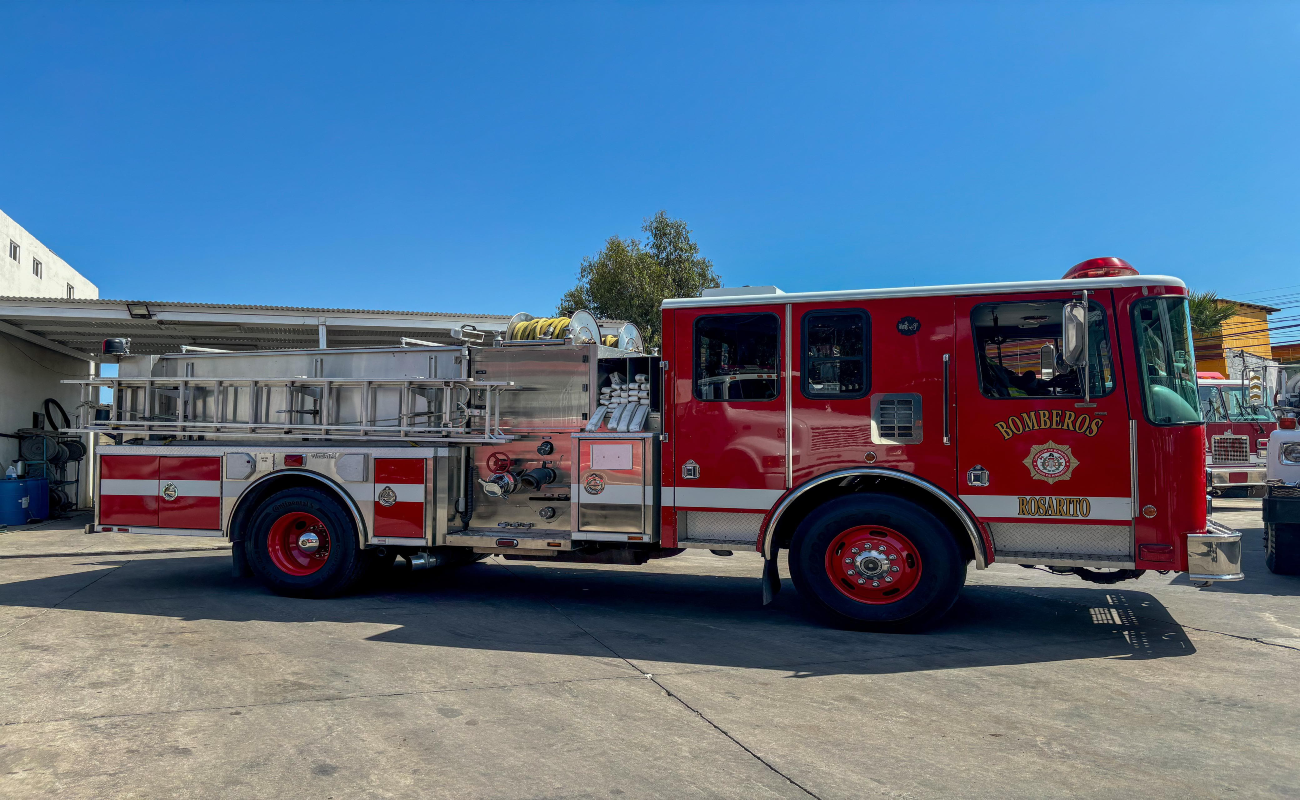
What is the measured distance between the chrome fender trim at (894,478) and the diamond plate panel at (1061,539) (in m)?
0.13

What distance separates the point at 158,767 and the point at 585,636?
3.02 m

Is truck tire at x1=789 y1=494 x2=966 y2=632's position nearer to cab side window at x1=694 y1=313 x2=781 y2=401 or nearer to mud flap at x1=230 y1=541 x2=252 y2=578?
cab side window at x1=694 y1=313 x2=781 y2=401

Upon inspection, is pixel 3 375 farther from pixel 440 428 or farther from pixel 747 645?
pixel 747 645

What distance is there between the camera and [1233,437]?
16766 millimetres

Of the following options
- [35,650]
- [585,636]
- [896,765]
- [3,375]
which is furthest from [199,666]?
[3,375]

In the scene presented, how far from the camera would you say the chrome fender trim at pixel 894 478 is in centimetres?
606

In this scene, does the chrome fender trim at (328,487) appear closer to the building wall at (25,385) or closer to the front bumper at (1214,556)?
the front bumper at (1214,556)

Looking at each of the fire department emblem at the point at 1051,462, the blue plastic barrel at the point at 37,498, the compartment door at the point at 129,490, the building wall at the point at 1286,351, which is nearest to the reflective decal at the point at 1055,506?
the fire department emblem at the point at 1051,462

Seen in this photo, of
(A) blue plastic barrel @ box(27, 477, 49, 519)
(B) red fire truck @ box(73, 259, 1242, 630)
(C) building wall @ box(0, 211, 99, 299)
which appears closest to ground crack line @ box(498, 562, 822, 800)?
(B) red fire truck @ box(73, 259, 1242, 630)

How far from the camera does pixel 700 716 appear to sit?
14.6ft

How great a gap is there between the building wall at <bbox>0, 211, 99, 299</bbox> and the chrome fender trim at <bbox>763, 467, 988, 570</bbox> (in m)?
25.0

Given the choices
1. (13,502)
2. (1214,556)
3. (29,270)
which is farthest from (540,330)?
(29,270)

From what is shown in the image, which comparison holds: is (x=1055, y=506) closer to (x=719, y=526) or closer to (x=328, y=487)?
(x=719, y=526)

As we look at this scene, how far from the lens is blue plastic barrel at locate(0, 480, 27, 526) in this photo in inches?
569
